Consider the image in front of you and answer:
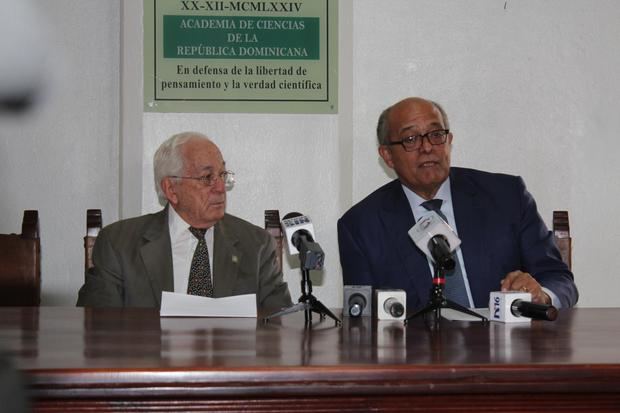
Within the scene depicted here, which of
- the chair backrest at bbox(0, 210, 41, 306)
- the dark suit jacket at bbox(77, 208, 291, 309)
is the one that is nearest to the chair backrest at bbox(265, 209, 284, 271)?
the dark suit jacket at bbox(77, 208, 291, 309)

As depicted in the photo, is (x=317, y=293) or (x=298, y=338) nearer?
(x=298, y=338)

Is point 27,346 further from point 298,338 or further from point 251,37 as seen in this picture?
point 251,37

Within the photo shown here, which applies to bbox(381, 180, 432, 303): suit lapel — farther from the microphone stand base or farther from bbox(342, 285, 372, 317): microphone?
the microphone stand base

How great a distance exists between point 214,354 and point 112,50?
3.34 metres

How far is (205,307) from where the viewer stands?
2674 millimetres

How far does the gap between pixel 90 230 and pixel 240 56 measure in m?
1.32

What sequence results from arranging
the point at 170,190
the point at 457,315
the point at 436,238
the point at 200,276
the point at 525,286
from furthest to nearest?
the point at 170,190
the point at 200,276
the point at 525,286
the point at 457,315
the point at 436,238

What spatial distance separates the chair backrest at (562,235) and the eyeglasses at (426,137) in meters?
0.83

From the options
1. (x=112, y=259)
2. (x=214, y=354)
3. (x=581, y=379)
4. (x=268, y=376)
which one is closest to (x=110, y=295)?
(x=112, y=259)

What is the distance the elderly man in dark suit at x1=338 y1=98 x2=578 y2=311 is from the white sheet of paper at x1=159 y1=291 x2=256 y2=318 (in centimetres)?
86

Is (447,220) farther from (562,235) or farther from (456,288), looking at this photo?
(562,235)

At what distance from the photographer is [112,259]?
3396mm

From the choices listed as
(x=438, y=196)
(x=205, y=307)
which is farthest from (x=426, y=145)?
(x=205, y=307)

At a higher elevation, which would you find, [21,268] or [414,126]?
[414,126]
